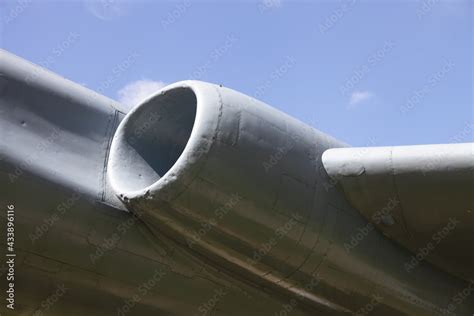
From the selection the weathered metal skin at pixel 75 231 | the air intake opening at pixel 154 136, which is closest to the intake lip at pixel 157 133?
the air intake opening at pixel 154 136

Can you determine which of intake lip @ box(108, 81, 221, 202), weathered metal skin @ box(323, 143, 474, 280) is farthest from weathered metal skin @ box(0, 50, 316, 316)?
weathered metal skin @ box(323, 143, 474, 280)

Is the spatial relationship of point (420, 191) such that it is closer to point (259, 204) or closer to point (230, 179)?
point (259, 204)

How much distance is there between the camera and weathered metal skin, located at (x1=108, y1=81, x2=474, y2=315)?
5.85 m

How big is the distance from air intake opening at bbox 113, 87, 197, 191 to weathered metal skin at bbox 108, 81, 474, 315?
0.04 ft

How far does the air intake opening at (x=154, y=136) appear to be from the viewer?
6555mm

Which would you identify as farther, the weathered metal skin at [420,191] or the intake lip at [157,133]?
the weathered metal skin at [420,191]

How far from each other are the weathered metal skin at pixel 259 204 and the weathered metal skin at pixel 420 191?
142mm

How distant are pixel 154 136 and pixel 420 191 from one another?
306cm

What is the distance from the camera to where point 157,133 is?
6.90m

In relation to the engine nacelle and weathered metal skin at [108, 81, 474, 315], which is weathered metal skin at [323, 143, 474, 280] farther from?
the engine nacelle

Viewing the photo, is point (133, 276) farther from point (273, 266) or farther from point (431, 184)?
point (431, 184)

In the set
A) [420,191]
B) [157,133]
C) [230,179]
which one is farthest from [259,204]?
[420,191]

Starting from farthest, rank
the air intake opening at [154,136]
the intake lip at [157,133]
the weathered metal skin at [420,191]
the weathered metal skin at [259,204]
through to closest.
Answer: the air intake opening at [154,136]
the weathered metal skin at [420,191]
the intake lip at [157,133]
the weathered metal skin at [259,204]

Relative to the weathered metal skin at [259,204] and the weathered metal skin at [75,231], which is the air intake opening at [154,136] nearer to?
the weathered metal skin at [259,204]
